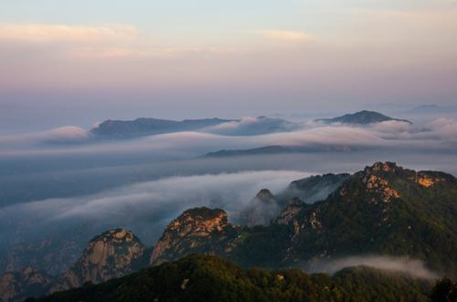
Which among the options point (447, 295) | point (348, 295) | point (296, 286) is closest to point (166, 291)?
point (296, 286)

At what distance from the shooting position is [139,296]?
17550cm

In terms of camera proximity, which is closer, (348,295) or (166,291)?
(166,291)

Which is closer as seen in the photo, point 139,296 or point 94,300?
point 139,296

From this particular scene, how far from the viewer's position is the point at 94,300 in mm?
191500

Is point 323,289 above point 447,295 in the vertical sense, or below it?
below

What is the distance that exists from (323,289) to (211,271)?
38.8 metres

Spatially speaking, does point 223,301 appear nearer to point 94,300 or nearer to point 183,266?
point 183,266

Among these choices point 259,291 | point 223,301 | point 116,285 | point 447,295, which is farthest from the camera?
point 116,285

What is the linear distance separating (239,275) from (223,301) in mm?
21356

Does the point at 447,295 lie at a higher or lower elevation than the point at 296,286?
higher

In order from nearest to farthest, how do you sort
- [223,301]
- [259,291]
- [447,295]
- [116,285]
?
[447,295], [223,301], [259,291], [116,285]

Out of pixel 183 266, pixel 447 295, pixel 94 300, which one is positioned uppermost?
pixel 447 295

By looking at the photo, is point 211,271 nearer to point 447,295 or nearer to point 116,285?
point 116,285

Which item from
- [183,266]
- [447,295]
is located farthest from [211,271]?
[447,295]
